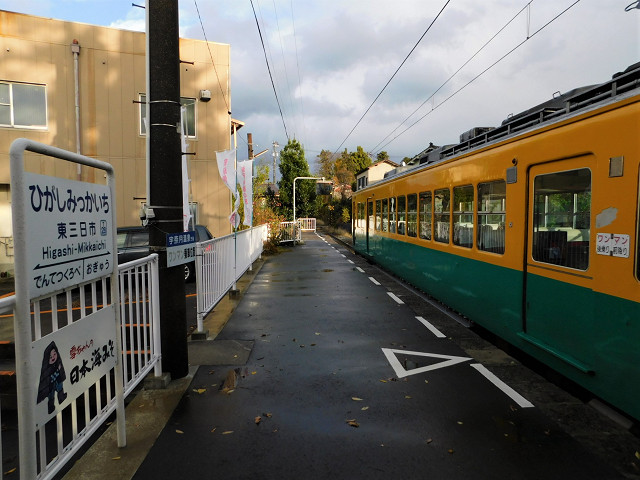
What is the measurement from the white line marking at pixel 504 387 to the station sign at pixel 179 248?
11.6ft

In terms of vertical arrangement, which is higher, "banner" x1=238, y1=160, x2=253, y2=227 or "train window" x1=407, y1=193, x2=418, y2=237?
"banner" x1=238, y1=160, x2=253, y2=227

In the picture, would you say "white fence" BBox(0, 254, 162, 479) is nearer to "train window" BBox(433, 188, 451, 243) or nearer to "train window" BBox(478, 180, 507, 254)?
"train window" BBox(478, 180, 507, 254)

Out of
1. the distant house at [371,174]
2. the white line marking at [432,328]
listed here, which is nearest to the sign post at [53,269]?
the white line marking at [432,328]

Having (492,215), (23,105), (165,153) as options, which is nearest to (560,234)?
(492,215)

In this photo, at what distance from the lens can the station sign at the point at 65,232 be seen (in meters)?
2.32

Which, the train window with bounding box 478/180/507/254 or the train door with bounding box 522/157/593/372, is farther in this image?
the train window with bounding box 478/180/507/254

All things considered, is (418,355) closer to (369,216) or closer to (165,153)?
(165,153)

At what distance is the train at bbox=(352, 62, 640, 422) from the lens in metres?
3.53

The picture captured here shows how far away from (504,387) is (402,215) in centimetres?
701

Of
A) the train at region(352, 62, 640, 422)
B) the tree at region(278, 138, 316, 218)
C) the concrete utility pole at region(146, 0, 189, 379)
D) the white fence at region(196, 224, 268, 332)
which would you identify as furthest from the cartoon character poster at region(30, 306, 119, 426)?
the tree at region(278, 138, 316, 218)

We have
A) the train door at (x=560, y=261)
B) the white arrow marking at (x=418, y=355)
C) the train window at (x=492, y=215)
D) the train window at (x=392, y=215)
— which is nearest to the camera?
the train door at (x=560, y=261)

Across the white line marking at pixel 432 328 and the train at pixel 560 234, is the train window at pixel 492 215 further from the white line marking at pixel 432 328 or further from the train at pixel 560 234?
the white line marking at pixel 432 328

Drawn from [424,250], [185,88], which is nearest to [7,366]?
[424,250]

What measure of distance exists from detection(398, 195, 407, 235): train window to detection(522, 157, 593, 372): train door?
19.4 ft
